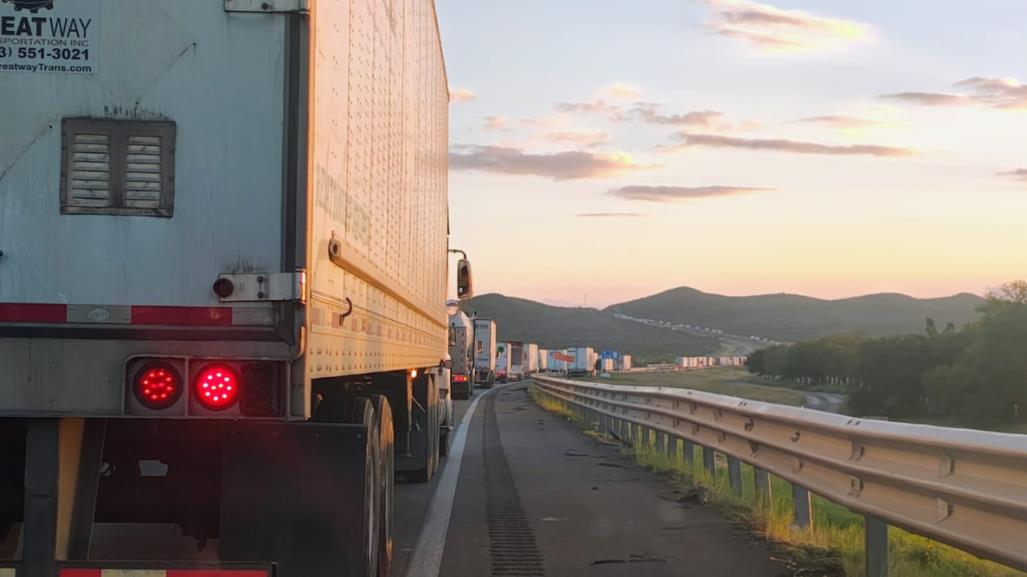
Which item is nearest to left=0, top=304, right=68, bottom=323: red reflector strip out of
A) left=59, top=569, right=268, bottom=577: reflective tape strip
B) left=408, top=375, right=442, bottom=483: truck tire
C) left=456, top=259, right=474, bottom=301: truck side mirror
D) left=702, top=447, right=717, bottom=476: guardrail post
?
left=59, top=569, right=268, bottom=577: reflective tape strip

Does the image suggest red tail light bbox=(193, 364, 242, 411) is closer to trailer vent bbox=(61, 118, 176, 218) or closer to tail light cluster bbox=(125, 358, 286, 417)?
tail light cluster bbox=(125, 358, 286, 417)

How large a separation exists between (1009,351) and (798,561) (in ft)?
239

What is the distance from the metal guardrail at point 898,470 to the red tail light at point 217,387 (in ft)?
11.3

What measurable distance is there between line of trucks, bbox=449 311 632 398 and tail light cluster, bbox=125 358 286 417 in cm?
2117

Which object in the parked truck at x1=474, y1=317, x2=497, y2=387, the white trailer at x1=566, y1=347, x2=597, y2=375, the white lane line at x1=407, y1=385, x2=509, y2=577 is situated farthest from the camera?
the white trailer at x1=566, y1=347, x2=597, y2=375

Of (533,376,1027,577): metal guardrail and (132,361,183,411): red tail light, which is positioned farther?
(533,376,1027,577): metal guardrail

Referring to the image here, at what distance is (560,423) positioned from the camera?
26.8 metres

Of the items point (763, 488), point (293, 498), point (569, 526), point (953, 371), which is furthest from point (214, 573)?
point (953, 371)

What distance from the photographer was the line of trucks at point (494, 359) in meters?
46.0

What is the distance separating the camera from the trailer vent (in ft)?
14.7

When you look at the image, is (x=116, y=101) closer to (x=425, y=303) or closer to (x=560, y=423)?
(x=425, y=303)

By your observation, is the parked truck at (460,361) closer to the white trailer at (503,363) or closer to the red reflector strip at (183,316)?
the red reflector strip at (183,316)

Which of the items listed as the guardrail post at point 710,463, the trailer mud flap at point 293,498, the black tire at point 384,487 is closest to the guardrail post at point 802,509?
the black tire at point 384,487

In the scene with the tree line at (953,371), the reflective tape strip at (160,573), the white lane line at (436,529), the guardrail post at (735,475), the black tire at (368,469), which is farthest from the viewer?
the tree line at (953,371)
